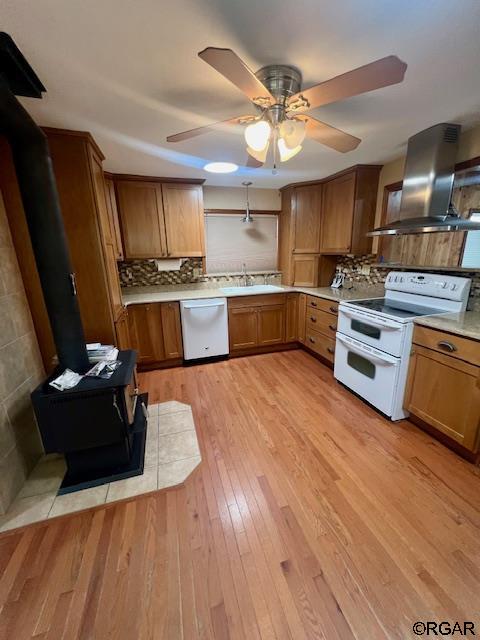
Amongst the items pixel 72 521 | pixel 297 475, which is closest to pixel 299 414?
pixel 297 475

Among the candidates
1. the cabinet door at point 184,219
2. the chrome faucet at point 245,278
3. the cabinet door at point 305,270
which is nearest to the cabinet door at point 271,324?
the cabinet door at point 305,270

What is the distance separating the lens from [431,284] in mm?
2238

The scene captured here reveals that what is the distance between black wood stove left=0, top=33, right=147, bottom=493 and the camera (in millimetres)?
1401

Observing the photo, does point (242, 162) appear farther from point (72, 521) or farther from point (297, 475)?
point (72, 521)

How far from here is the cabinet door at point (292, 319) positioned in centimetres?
356

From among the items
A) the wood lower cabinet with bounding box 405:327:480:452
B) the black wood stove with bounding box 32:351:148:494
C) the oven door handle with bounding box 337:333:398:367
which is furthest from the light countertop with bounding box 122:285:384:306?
the black wood stove with bounding box 32:351:148:494

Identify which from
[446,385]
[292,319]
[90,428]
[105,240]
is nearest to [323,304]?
[292,319]

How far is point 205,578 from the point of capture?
116 centimetres

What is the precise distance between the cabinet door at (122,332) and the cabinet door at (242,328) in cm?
123

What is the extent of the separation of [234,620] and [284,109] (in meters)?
2.29

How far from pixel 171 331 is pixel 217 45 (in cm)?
257

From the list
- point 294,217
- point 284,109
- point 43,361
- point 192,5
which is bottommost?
→ point 43,361

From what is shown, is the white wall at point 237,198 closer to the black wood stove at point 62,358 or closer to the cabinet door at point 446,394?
the black wood stove at point 62,358

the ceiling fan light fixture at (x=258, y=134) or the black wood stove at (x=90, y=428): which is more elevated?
the ceiling fan light fixture at (x=258, y=134)
